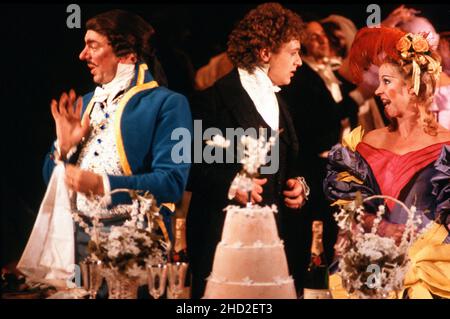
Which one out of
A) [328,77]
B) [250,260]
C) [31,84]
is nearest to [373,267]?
[250,260]

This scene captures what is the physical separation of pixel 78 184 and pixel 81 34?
814mm

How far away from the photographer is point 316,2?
543 cm

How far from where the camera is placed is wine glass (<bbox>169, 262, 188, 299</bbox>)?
4.40 m

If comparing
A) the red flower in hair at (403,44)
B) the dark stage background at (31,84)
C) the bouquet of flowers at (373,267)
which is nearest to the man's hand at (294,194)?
the bouquet of flowers at (373,267)

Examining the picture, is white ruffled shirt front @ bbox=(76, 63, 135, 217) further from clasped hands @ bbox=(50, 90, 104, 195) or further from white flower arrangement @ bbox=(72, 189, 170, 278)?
white flower arrangement @ bbox=(72, 189, 170, 278)

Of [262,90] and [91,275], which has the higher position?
[262,90]

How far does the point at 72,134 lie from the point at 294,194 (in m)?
1.19

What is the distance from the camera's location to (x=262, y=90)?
513cm

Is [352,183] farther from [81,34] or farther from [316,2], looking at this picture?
[81,34]

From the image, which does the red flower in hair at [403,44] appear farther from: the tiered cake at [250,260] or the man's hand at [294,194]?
the tiered cake at [250,260]

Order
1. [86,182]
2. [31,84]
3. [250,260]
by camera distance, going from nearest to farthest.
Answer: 1. [250,260]
2. [86,182]
3. [31,84]

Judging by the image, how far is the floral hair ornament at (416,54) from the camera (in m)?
5.07

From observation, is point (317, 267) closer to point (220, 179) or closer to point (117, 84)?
point (220, 179)

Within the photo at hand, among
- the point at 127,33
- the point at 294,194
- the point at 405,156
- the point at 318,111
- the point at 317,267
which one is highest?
the point at 127,33
